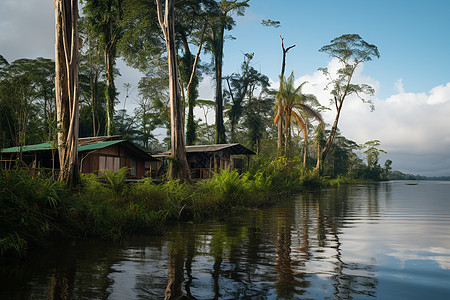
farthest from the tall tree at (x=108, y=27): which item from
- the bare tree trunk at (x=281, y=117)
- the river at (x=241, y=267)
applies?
the river at (x=241, y=267)

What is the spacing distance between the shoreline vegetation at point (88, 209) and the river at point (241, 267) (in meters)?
0.35

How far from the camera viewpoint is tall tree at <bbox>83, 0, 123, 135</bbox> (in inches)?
1016

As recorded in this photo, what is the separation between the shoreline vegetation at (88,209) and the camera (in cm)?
555

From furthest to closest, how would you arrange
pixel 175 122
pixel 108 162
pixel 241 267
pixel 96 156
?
1. pixel 108 162
2. pixel 96 156
3. pixel 175 122
4. pixel 241 267

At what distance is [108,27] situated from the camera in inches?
1054

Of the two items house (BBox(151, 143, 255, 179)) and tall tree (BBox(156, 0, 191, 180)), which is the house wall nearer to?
house (BBox(151, 143, 255, 179))

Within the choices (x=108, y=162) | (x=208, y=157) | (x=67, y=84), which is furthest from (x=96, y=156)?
(x=67, y=84)

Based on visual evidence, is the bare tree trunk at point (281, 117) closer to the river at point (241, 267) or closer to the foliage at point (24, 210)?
the river at point (241, 267)

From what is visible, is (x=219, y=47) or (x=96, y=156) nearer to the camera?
(x=96, y=156)

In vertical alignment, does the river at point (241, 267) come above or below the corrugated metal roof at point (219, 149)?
below

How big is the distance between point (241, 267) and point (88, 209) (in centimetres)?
396

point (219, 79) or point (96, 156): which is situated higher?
point (219, 79)

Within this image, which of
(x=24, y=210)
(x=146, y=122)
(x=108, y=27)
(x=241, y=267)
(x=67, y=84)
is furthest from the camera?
(x=146, y=122)

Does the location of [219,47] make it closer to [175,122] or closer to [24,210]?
[175,122]
